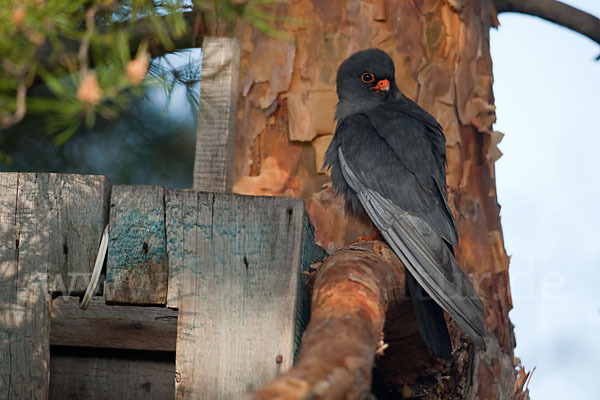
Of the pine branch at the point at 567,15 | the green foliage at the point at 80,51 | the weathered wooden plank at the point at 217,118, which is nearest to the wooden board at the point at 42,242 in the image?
the green foliage at the point at 80,51

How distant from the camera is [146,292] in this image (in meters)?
2.03

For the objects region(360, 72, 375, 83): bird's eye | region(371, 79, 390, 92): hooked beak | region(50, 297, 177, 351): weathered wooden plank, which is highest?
region(360, 72, 375, 83): bird's eye

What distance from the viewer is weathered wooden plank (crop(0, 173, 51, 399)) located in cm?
202

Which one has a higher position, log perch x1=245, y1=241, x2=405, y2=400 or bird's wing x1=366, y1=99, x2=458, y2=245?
bird's wing x1=366, y1=99, x2=458, y2=245

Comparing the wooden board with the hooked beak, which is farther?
the hooked beak

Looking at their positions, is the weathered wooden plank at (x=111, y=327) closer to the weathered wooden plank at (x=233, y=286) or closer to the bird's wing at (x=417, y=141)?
the weathered wooden plank at (x=233, y=286)

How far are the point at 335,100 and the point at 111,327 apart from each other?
1705mm

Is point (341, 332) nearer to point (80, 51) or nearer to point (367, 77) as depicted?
point (80, 51)

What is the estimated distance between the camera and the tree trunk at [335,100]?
335 centimetres

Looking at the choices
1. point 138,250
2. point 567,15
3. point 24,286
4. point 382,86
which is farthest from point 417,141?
point 24,286

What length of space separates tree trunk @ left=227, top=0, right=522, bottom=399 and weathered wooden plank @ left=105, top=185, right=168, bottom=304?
4.34 ft

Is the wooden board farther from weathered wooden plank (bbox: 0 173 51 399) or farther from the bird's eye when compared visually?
the bird's eye

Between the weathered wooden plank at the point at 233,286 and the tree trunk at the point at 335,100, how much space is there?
1.28m

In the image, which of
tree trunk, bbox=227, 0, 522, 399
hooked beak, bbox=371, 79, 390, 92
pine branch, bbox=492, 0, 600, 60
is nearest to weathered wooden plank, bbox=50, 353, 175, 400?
tree trunk, bbox=227, 0, 522, 399
